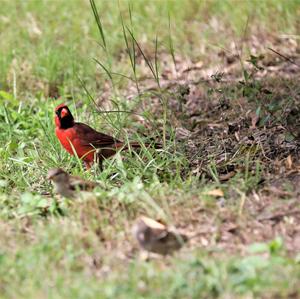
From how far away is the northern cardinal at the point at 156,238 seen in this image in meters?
3.71

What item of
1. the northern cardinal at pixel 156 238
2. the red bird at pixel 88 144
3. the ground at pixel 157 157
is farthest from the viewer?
the red bird at pixel 88 144

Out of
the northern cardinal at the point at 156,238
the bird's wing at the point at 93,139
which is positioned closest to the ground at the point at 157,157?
the northern cardinal at the point at 156,238

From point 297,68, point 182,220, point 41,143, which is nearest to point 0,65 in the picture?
point 41,143

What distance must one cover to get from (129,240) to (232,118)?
2.06 m

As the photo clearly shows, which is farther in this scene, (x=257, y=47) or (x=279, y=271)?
(x=257, y=47)

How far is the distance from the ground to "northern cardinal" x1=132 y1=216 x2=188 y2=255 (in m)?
0.06

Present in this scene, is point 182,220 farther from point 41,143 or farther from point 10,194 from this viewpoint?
point 41,143

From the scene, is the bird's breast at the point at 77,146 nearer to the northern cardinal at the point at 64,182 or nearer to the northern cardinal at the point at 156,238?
the northern cardinal at the point at 64,182

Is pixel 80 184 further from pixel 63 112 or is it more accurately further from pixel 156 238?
pixel 63 112

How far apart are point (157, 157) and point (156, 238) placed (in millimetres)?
1257

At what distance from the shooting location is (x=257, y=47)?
734cm

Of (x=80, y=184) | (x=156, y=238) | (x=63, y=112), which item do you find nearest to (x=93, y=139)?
(x=63, y=112)

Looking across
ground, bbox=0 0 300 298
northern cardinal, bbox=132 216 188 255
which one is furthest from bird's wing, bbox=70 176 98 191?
northern cardinal, bbox=132 216 188 255

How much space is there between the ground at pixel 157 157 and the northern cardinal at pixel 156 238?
0.06 metres
